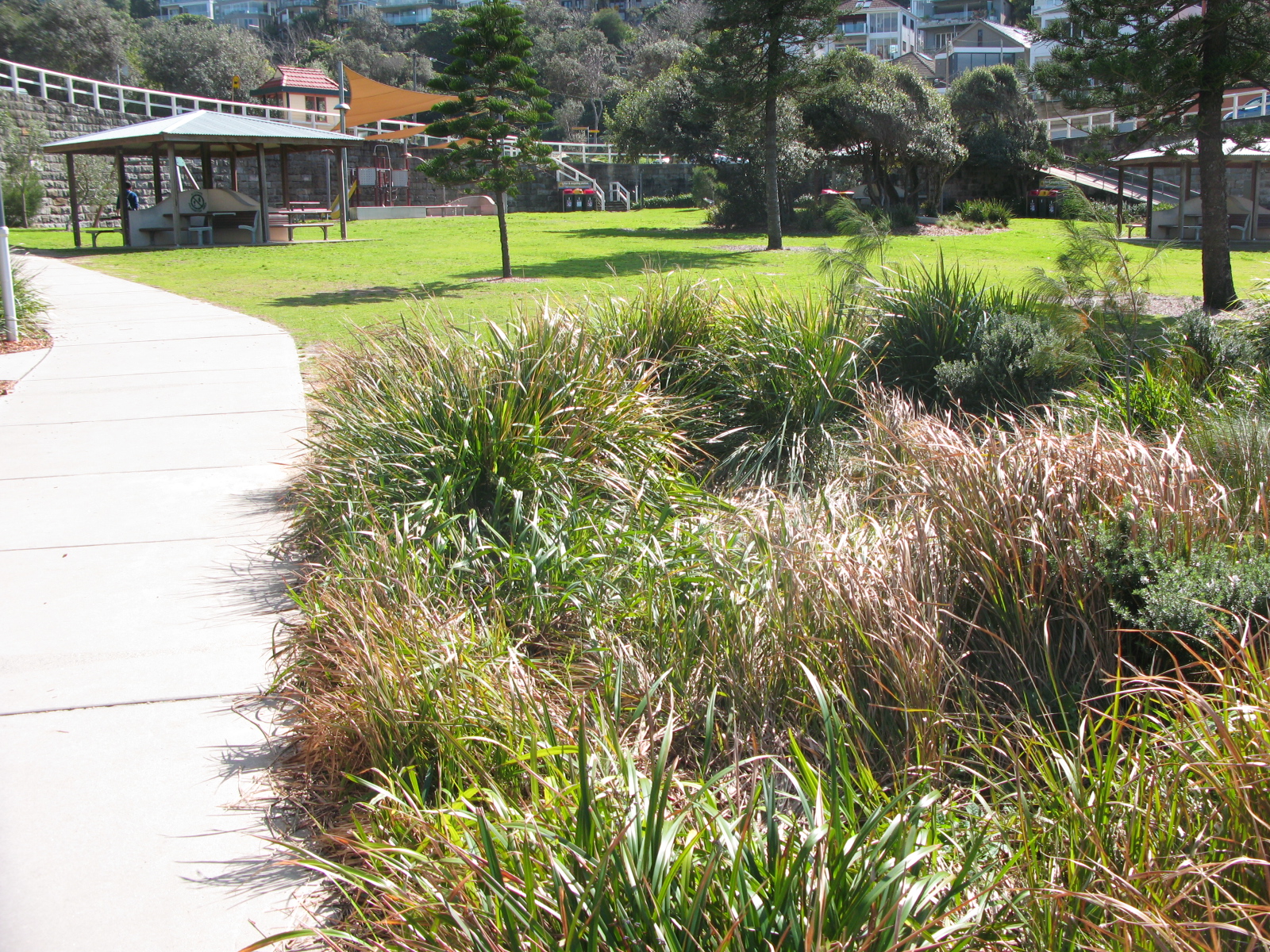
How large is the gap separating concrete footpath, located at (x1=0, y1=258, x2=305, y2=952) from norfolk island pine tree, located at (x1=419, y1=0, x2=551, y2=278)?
918cm

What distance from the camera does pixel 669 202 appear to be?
46.1 m

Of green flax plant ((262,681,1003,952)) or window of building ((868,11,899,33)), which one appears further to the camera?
window of building ((868,11,899,33))

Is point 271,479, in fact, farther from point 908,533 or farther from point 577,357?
point 908,533

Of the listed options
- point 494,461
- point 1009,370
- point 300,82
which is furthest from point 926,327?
point 300,82

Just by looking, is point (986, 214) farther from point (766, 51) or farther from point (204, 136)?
point (204, 136)

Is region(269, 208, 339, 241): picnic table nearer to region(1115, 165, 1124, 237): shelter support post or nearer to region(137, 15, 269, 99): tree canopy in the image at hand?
region(1115, 165, 1124, 237): shelter support post

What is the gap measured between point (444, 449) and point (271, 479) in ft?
7.19

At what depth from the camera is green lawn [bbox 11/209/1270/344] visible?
14.7 m

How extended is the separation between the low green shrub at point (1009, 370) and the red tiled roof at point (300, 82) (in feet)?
193

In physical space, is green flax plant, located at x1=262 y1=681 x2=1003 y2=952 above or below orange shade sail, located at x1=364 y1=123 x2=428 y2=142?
below

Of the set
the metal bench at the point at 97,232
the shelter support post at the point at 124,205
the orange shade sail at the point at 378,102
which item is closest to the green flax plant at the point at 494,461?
the metal bench at the point at 97,232

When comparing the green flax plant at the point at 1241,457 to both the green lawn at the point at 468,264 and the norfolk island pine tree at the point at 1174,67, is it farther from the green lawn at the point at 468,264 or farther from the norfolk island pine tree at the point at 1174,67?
the norfolk island pine tree at the point at 1174,67

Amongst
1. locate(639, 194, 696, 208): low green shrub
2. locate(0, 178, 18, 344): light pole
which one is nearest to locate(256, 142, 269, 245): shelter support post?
locate(0, 178, 18, 344): light pole

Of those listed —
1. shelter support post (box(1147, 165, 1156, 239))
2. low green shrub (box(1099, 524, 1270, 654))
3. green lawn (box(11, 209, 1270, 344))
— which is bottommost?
low green shrub (box(1099, 524, 1270, 654))
